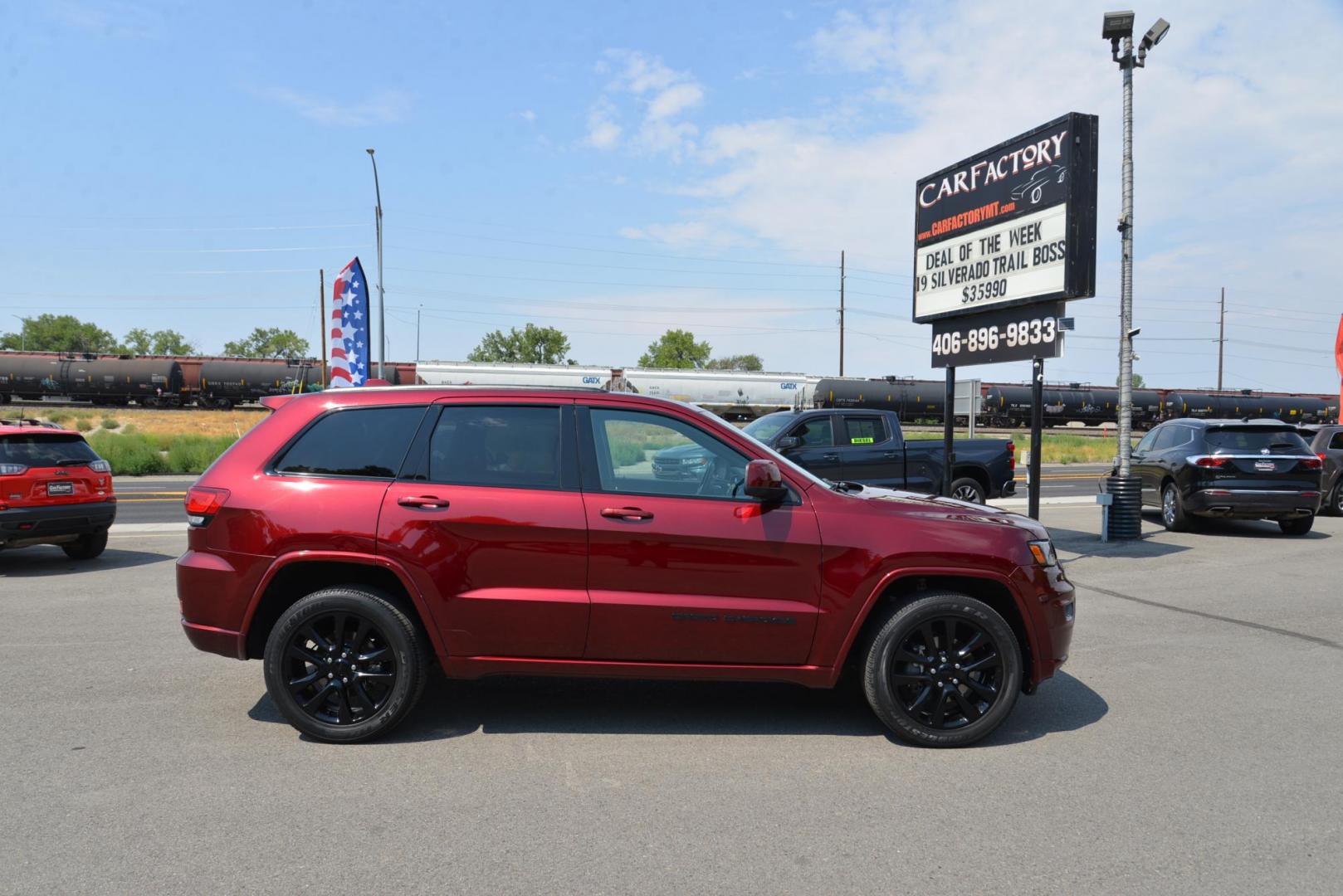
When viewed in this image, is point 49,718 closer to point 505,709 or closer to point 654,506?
point 505,709

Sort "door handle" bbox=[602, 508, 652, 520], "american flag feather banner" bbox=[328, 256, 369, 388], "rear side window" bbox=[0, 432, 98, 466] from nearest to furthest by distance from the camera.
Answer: "door handle" bbox=[602, 508, 652, 520]
"rear side window" bbox=[0, 432, 98, 466]
"american flag feather banner" bbox=[328, 256, 369, 388]

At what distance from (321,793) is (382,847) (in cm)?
67

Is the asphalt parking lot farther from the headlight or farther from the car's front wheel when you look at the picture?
the car's front wheel

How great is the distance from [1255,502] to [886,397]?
40.2 meters

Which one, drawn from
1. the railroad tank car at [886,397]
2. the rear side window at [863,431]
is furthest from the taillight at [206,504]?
the railroad tank car at [886,397]

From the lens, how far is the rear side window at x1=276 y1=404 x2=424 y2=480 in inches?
188

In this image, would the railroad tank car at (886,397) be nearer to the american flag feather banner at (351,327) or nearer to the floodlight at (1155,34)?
the american flag feather banner at (351,327)

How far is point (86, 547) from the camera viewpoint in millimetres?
10656

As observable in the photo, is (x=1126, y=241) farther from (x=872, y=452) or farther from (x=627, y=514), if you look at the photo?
(x=627, y=514)

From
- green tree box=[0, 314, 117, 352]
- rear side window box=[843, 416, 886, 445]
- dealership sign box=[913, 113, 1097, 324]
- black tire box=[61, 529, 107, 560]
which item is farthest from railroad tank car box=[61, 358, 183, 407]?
green tree box=[0, 314, 117, 352]

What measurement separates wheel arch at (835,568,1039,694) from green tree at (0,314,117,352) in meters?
151

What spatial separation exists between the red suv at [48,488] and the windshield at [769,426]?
7.92 meters

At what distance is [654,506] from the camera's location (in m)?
4.58

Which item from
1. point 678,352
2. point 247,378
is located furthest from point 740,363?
point 247,378
